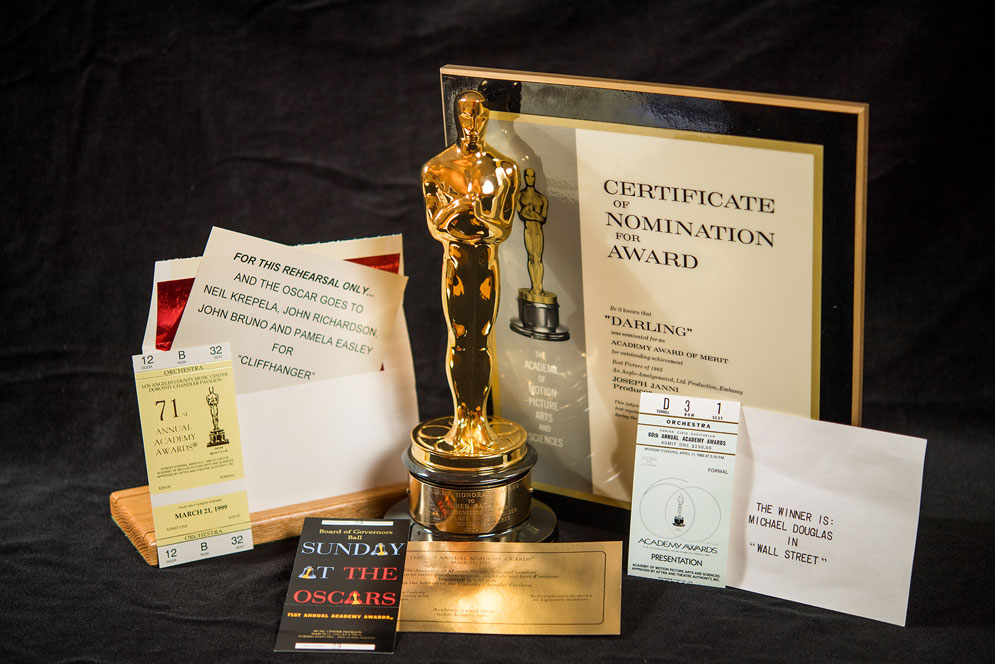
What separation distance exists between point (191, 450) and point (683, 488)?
1.81 ft

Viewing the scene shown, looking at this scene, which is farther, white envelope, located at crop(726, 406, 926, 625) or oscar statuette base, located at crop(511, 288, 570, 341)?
oscar statuette base, located at crop(511, 288, 570, 341)

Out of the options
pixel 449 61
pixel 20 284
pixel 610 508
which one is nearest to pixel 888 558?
pixel 610 508

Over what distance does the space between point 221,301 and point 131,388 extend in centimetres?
48

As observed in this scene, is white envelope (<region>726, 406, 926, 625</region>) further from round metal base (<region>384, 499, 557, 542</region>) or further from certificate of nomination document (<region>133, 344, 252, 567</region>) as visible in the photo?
certificate of nomination document (<region>133, 344, 252, 567</region>)

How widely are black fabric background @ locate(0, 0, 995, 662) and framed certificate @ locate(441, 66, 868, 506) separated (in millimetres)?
203

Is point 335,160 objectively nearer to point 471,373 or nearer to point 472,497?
point 471,373

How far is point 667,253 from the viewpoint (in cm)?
117

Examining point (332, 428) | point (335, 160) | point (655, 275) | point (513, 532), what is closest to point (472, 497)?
point (513, 532)

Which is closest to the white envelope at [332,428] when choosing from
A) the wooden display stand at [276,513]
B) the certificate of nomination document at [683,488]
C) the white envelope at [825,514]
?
the wooden display stand at [276,513]

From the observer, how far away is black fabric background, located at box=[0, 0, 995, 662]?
1.45 metres

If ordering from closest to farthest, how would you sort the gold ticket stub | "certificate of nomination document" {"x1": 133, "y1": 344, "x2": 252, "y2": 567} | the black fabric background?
the gold ticket stub, "certificate of nomination document" {"x1": 133, "y1": 344, "x2": 252, "y2": 567}, the black fabric background

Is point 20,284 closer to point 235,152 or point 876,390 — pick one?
point 235,152

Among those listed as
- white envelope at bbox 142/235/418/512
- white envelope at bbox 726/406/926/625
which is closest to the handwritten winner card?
white envelope at bbox 142/235/418/512

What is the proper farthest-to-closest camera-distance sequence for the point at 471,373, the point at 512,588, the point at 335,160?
the point at 335,160
the point at 471,373
the point at 512,588
